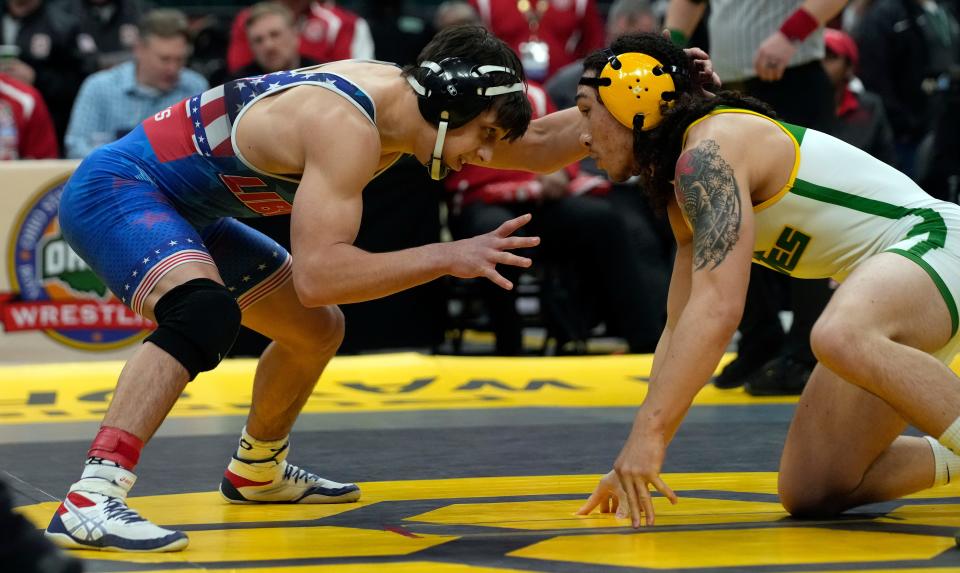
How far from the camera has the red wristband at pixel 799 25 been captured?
19.1 ft

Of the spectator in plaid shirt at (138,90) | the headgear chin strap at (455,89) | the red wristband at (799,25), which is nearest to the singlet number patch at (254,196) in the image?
the headgear chin strap at (455,89)

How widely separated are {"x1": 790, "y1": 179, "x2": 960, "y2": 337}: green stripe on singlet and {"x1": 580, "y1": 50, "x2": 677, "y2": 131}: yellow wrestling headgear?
1.27 feet

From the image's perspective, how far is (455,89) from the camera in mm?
3750

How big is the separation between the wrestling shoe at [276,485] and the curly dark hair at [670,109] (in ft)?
4.08

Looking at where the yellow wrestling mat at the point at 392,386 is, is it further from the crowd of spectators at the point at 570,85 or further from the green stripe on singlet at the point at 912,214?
the green stripe on singlet at the point at 912,214

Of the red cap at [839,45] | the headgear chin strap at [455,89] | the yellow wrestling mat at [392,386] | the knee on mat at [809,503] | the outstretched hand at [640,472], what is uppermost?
the headgear chin strap at [455,89]

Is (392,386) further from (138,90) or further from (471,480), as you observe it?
(138,90)

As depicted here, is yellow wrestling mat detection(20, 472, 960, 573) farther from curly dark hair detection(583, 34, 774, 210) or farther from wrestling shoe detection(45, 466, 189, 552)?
curly dark hair detection(583, 34, 774, 210)

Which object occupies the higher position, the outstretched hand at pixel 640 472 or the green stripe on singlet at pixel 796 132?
the green stripe on singlet at pixel 796 132

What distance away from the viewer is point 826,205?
3668 mm

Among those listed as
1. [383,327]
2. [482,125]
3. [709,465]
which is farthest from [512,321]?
[482,125]

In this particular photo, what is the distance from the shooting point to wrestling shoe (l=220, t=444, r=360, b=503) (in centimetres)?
419

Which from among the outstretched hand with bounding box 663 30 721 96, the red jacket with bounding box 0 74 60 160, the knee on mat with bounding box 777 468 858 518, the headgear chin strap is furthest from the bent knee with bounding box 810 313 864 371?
the red jacket with bounding box 0 74 60 160

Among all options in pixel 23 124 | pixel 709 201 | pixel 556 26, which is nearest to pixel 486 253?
pixel 709 201
